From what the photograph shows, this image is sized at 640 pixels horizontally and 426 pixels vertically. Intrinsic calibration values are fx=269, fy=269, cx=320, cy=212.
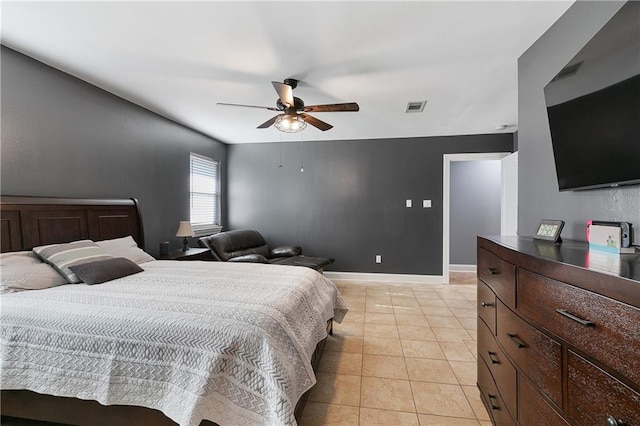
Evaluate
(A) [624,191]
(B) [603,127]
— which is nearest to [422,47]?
(B) [603,127]

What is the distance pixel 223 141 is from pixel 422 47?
397cm

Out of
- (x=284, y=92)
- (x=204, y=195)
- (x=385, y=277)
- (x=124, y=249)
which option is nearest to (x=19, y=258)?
(x=124, y=249)

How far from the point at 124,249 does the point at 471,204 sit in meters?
5.75

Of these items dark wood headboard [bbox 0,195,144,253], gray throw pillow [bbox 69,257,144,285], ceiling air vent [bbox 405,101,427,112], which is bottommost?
Result: gray throw pillow [bbox 69,257,144,285]

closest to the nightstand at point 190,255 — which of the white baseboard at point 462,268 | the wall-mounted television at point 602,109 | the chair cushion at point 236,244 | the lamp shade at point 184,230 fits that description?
the chair cushion at point 236,244

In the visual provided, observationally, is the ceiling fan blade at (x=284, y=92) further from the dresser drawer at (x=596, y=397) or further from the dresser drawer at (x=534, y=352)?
the dresser drawer at (x=596, y=397)

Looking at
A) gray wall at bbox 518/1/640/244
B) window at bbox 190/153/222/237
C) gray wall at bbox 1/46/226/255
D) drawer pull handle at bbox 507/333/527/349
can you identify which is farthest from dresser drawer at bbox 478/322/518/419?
window at bbox 190/153/222/237

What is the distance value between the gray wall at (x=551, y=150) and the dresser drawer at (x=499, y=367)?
0.77 metres

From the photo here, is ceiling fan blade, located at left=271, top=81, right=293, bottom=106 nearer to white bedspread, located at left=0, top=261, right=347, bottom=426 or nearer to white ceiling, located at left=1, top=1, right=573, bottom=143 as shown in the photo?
white ceiling, located at left=1, top=1, right=573, bottom=143

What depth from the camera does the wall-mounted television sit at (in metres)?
1.03

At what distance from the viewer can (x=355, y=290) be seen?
14.1ft

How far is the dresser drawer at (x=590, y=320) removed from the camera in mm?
666

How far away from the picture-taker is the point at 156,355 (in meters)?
1.30

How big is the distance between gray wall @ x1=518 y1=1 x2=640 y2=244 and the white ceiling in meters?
0.14
